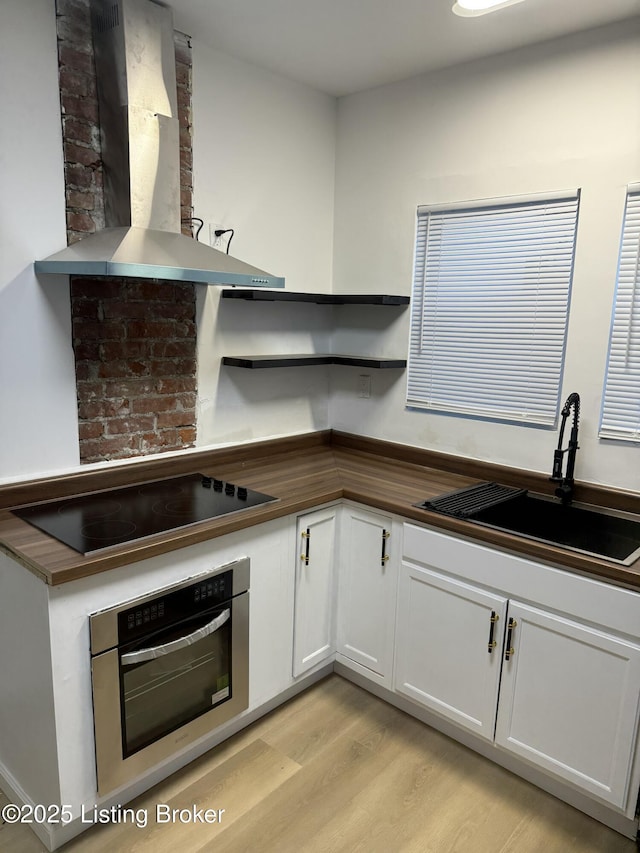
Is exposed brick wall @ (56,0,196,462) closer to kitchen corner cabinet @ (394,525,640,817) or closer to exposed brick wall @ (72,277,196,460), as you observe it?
exposed brick wall @ (72,277,196,460)

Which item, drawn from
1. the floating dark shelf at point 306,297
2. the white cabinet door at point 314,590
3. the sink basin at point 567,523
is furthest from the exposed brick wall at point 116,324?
the sink basin at point 567,523

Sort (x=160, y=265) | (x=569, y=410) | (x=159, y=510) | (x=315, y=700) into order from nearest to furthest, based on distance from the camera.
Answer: (x=160, y=265) → (x=159, y=510) → (x=569, y=410) → (x=315, y=700)

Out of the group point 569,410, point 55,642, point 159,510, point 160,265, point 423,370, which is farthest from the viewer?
point 423,370

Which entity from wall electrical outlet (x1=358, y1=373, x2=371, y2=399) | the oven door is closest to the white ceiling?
wall electrical outlet (x1=358, y1=373, x2=371, y2=399)

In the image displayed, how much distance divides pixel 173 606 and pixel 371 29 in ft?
7.14

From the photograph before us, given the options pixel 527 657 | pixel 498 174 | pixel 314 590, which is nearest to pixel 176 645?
pixel 314 590

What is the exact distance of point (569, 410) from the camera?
88.6 inches

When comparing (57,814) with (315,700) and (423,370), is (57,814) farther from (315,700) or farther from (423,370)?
(423,370)

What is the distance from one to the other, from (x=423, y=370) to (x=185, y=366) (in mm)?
1111

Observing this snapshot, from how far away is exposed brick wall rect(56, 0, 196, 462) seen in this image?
2.01m

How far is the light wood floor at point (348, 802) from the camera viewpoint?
1805 millimetres

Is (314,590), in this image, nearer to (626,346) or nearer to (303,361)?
(303,361)

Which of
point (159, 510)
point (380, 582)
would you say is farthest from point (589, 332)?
point (159, 510)

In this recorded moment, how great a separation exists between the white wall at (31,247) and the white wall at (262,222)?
606 millimetres
